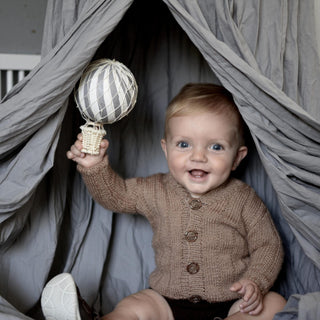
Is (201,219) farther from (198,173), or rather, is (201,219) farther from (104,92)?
(104,92)

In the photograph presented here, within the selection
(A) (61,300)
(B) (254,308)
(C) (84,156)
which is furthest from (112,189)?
(B) (254,308)

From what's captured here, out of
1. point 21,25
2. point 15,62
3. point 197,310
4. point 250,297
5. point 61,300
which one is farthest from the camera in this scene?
point 21,25

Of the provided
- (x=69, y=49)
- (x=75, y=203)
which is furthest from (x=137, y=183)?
(x=69, y=49)

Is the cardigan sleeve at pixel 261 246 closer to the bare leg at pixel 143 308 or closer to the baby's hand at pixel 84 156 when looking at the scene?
the bare leg at pixel 143 308

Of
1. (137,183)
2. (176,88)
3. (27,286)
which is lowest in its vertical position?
(27,286)

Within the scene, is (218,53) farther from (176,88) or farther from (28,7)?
(28,7)

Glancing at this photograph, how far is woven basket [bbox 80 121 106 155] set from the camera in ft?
3.87

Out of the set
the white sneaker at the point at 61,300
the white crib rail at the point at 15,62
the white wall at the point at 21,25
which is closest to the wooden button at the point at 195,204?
the white sneaker at the point at 61,300

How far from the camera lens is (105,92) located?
1105 mm

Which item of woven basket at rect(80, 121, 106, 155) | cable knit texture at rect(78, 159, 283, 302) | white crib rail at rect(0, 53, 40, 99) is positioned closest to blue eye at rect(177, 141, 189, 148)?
cable knit texture at rect(78, 159, 283, 302)

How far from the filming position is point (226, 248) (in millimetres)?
1317

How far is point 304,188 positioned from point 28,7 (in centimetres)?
131

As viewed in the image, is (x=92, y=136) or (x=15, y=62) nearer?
(x=92, y=136)

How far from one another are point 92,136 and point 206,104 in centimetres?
31
